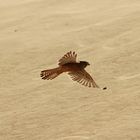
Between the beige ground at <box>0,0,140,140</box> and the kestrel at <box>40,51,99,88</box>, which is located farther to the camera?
the beige ground at <box>0,0,140,140</box>

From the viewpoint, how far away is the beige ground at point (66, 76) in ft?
16.8

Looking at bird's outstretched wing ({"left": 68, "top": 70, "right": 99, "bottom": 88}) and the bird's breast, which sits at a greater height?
the bird's breast

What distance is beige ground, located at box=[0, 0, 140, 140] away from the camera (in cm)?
511

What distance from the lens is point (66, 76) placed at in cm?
654

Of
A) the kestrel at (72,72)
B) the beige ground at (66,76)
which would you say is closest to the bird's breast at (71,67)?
the kestrel at (72,72)

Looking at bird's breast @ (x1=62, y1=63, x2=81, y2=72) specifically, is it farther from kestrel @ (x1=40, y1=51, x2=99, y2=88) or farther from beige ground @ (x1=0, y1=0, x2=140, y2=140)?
beige ground @ (x1=0, y1=0, x2=140, y2=140)

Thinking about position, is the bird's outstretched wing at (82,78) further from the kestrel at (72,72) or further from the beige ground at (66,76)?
the beige ground at (66,76)

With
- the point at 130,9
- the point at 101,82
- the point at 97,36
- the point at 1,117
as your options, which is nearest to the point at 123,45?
the point at 97,36

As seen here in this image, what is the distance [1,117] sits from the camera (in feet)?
18.2

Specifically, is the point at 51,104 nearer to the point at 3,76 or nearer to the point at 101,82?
the point at 101,82

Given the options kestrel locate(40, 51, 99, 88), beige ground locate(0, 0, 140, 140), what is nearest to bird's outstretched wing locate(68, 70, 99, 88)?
kestrel locate(40, 51, 99, 88)

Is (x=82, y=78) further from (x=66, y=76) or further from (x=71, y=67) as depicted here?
(x=66, y=76)

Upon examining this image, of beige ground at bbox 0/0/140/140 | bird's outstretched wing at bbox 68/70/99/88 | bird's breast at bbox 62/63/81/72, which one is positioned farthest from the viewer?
beige ground at bbox 0/0/140/140

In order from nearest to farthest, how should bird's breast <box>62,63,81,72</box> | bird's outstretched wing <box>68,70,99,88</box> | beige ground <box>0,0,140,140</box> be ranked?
1. bird's outstretched wing <box>68,70,99,88</box>
2. bird's breast <box>62,63,81,72</box>
3. beige ground <box>0,0,140,140</box>
